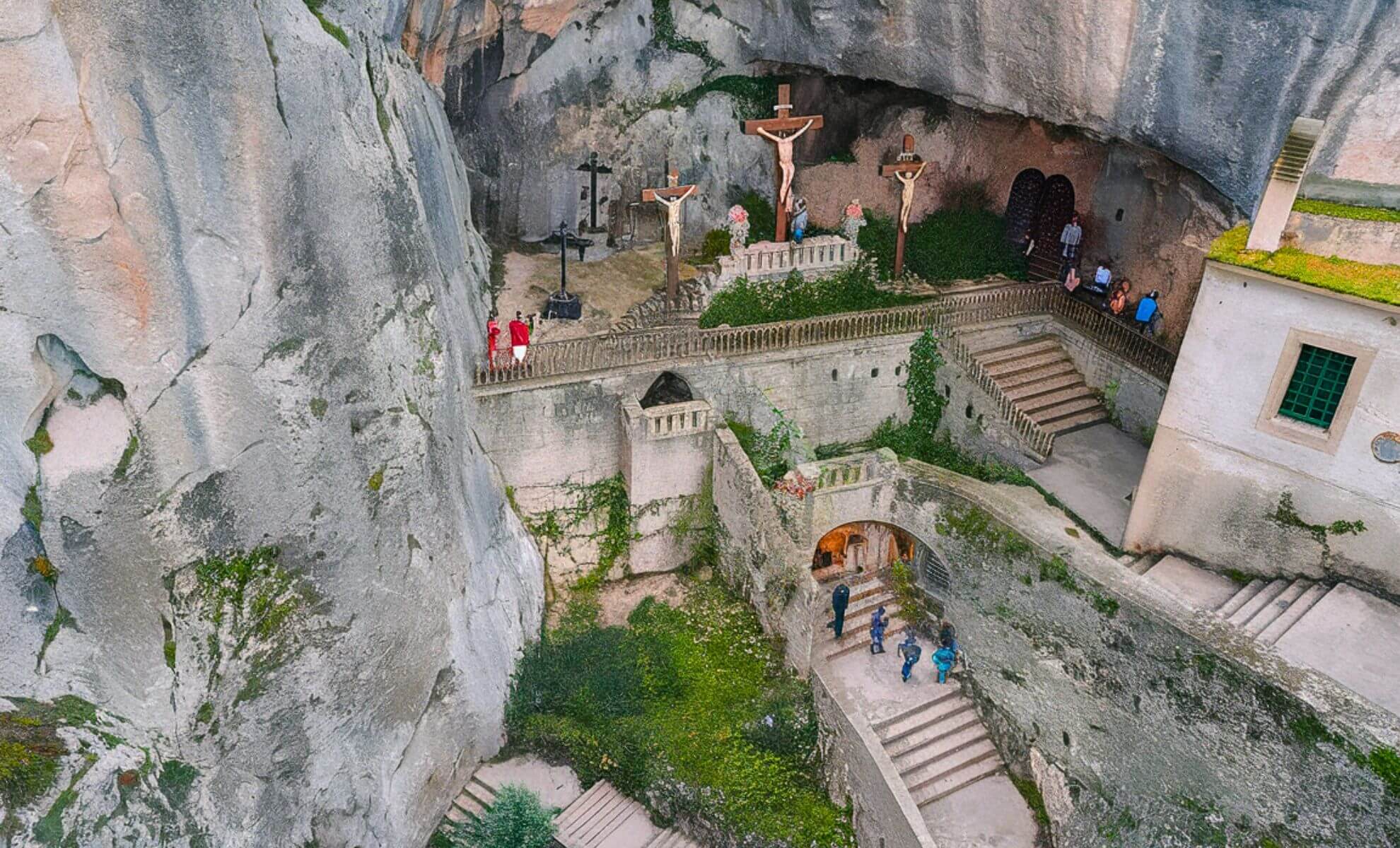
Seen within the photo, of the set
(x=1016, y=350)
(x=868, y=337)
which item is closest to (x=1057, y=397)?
(x=1016, y=350)

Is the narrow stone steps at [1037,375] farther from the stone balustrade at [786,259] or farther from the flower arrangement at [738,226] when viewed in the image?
the flower arrangement at [738,226]

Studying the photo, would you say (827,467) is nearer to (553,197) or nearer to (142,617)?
(553,197)

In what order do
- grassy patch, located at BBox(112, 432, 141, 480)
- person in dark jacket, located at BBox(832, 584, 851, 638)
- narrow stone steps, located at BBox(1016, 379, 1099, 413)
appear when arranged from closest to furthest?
1. grassy patch, located at BBox(112, 432, 141, 480)
2. person in dark jacket, located at BBox(832, 584, 851, 638)
3. narrow stone steps, located at BBox(1016, 379, 1099, 413)

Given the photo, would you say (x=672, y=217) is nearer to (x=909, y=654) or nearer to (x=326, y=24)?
(x=326, y=24)

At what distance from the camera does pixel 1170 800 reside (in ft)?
52.4

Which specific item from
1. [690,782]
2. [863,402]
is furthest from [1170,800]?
[863,402]

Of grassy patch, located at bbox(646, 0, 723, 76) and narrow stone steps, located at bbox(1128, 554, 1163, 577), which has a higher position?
grassy patch, located at bbox(646, 0, 723, 76)

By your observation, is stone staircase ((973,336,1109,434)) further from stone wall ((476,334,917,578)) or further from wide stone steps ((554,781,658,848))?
wide stone steps ((554,781,658,848))

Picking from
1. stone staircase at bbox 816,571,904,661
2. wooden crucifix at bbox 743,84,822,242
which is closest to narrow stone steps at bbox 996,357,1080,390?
stone staircase at bbox 816,571,904,661

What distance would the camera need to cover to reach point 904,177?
22281 mm

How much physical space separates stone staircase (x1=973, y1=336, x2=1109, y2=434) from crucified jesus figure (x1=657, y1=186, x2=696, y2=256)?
6.48 meters

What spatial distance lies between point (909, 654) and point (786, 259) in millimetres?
8287

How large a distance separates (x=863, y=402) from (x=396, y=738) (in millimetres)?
11122

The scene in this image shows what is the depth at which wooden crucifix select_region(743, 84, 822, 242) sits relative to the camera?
70.1ft
